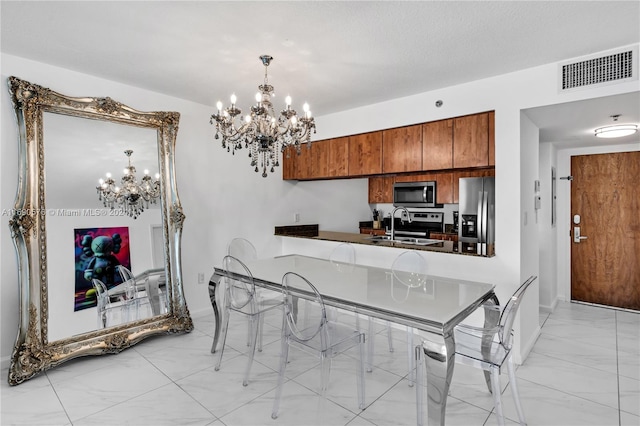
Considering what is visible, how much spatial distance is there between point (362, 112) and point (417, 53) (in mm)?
1390

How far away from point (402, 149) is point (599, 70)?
163 centimetres

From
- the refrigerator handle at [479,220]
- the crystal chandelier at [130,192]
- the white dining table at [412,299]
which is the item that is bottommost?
the white dining table at [412,299]

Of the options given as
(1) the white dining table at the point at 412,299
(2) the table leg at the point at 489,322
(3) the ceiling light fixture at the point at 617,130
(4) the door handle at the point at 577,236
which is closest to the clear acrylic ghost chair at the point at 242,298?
(1) the white dining table at the point at 412,299

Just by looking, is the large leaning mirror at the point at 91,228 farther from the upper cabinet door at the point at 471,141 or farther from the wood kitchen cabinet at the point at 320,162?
the upper cabinet door at the point at 471,141

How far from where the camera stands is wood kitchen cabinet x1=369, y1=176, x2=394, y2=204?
231 inches

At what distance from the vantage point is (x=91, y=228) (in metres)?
3.00

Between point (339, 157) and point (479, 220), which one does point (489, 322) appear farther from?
point (339, 157)

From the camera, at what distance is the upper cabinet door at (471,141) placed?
3008mm

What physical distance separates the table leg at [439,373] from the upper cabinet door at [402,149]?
81.8 inches

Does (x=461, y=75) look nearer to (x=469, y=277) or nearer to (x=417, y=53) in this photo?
(x=417, y=53)

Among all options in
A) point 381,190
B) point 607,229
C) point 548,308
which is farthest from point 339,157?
point 607,229

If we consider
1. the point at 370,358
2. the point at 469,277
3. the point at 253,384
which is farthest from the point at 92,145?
the point at 469,277

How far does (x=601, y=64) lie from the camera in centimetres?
248

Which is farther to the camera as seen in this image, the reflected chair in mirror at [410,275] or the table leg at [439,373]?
the reflected chair in mirror at [410,275]
